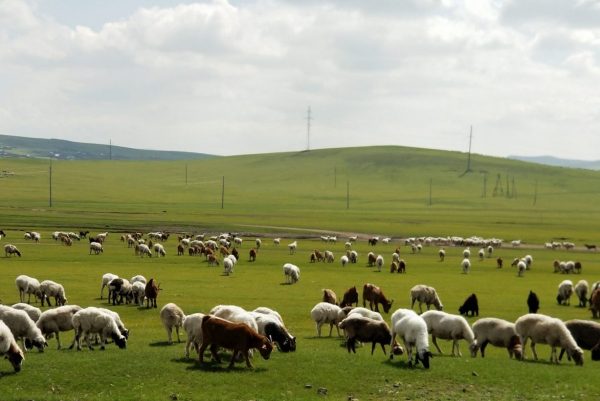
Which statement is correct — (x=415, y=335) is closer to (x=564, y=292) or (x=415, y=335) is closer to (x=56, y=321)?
(x=56, y=321)

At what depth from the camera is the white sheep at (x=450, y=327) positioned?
22578 millimetres

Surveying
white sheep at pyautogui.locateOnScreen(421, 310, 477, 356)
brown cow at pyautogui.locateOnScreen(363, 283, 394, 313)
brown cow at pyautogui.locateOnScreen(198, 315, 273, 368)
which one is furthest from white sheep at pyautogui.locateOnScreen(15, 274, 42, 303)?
white sheep at pyautogui.locateOnScreen(421, 310, 477, 356)

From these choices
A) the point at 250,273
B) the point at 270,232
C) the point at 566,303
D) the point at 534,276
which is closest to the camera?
the point at 566,303

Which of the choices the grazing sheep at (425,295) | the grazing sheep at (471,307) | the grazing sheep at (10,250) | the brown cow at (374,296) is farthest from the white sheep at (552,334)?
the grazing sheep at (10,250)

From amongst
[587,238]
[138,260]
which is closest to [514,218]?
[587,238]

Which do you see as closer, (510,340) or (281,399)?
(281,399)

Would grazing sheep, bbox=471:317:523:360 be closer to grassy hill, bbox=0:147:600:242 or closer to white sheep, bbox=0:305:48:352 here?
white sheep, bbox=0:305:48:352

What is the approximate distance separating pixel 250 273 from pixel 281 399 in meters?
30.6

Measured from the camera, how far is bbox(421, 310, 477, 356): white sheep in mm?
22578

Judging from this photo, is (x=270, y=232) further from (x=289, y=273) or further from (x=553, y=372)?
(x=553, y=372)

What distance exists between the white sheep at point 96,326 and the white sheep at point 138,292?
11057mm

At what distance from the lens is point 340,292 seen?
38562mm

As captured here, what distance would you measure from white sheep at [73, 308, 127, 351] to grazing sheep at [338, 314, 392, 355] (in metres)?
7.24

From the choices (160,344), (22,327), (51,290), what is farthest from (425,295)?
(22,327)
